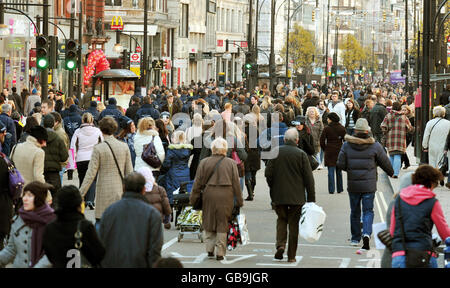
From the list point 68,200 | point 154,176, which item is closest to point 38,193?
point 68,200

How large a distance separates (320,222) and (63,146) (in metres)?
4.39

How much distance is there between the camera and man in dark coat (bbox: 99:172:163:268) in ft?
32.5

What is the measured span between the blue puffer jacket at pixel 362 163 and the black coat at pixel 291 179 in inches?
49.4

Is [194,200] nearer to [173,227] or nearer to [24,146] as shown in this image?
[24,146]

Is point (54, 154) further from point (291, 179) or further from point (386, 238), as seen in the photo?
point (386, 238)

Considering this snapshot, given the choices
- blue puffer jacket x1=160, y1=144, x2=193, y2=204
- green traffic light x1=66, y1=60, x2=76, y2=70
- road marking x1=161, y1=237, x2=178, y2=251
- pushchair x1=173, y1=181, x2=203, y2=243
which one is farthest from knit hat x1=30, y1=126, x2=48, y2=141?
green traffic light x1=66, y1=60, x2=76, y2=70

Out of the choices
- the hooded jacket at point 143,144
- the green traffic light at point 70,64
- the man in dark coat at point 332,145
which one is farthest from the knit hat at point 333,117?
the green traffic light at point 70,64

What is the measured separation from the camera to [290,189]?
578 inches

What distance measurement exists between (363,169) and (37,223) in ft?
21.8

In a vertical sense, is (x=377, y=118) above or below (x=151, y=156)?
above

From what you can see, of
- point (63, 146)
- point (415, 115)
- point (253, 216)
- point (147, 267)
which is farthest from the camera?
point (415, 115)

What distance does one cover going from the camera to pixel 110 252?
998cm

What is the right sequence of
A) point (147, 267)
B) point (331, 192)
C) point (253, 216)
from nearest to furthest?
1. point (147, 267)
2. point (253, 216)
3. point (331, 192)
